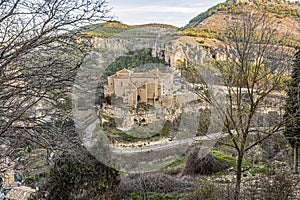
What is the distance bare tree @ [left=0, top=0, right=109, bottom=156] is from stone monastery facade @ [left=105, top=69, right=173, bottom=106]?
3227 mm

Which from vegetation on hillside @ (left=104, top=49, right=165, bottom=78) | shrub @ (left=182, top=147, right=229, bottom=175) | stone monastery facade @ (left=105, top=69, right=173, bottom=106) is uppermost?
vegetation on hillside @ (left=104, top=49, right=165, bottom=78)

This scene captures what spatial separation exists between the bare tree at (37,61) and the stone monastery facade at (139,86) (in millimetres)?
3227

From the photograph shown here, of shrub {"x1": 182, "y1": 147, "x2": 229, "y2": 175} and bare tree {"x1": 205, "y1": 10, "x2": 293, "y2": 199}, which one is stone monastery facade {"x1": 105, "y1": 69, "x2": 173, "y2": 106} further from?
bare tree {"x1": 205, "y1": 10, "x2": 293, "y2": 199}

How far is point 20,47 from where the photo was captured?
2.65 m

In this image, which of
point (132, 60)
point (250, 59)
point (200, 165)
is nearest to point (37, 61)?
point (250, 59)

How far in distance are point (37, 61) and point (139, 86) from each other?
4012 millimetres

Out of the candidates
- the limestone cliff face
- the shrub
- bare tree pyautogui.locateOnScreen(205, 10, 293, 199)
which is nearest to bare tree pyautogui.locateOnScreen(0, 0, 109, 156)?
bare tree pyautogui.locateOnScreen(205, 10, 293, 199)

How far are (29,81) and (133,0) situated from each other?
3.57 metres

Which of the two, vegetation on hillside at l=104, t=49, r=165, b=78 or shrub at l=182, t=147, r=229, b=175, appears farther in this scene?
shrub at l=182, t=147, r=229, b=175

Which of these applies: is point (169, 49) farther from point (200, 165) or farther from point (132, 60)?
point (200, 165)

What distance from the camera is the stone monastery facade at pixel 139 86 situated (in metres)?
6.63

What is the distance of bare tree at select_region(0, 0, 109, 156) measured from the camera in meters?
2.66

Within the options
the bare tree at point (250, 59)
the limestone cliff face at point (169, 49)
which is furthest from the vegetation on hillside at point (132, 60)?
the bare tree at point (250, 59)

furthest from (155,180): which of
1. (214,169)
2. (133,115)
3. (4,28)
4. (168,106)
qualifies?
(4,28)
